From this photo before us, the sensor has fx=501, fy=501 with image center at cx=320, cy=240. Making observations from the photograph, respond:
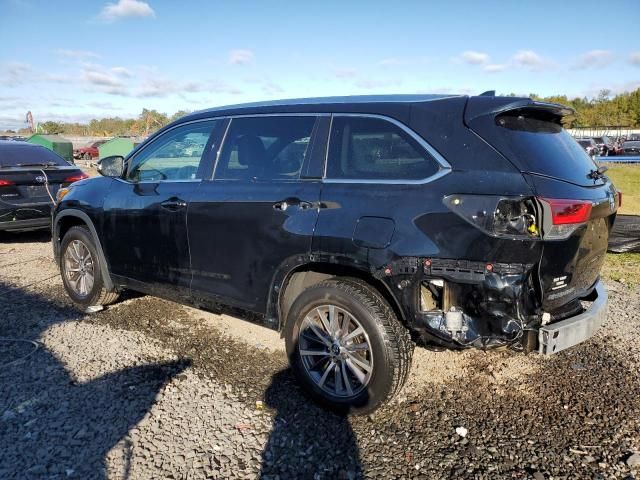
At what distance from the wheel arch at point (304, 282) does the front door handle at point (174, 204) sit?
109cm

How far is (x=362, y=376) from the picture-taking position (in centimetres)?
313

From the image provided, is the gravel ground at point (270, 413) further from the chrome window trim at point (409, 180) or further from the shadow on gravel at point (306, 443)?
the chrome window trim at point (409, 180)

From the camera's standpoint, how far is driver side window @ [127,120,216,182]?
406 cm

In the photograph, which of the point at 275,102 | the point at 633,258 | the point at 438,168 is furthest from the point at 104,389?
the point at 633,258

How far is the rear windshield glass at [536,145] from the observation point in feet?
8.99

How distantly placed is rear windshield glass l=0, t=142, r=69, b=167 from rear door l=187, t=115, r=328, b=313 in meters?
5.62

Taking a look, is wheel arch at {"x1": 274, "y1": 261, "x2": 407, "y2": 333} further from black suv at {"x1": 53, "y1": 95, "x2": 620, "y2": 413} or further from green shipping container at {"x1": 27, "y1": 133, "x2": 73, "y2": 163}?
green shipping container at {"x1": 27, "y1": 133, "x2": 73, "y2": 163}

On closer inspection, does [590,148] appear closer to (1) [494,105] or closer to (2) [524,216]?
(1) [494,105]

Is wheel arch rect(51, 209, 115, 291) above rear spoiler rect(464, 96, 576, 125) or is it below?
below

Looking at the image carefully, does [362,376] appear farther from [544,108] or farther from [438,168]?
[544,108]

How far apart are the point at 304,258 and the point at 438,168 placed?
3.34 feet

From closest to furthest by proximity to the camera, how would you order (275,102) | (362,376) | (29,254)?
(362,376) → (275,102) → (29,254)

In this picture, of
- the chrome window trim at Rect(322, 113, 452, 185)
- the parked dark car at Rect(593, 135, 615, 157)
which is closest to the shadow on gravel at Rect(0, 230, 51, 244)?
the chrome window trim at Rect(322, 113, 452, 185)

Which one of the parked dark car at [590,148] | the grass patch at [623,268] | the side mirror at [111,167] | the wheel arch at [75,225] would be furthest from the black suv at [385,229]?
the grass patch at [623,268]
